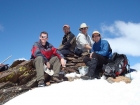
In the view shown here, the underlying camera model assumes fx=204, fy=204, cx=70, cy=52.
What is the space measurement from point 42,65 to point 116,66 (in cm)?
403

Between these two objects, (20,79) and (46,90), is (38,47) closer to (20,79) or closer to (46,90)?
(20,79)

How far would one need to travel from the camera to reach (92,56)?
1119cm

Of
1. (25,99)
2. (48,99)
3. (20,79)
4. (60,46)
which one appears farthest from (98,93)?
(60,46)

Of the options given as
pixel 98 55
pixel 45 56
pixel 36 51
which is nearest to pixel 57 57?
pixel 45 56

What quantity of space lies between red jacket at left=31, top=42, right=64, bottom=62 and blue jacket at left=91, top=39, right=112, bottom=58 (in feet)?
7.30

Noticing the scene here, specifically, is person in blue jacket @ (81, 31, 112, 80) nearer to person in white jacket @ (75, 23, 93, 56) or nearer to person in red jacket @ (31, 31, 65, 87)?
person in red jacket @ (31, 31, 65, 87)

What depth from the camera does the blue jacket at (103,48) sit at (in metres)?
11.5

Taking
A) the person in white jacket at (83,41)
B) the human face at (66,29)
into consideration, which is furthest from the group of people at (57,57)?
the human face at (66,29)

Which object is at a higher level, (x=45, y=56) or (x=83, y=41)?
(x=83, y=41)

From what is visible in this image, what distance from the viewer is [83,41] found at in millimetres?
14172

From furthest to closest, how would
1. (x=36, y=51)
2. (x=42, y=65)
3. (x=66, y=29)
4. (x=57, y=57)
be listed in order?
(x=66, y=29) → (x=57, y=57) → (x=36, y=51) → (x=42, y=65)

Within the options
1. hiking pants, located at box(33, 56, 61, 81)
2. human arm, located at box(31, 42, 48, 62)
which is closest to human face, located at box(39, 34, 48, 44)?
human arm, located at box(31, 42, 48, 62)

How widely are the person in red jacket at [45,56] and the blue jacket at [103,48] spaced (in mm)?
2112

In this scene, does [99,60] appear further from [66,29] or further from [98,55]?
[66,29]
